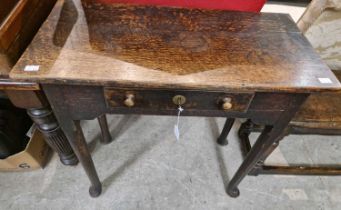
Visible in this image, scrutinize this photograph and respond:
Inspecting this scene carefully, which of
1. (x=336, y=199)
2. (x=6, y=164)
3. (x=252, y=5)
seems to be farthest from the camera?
(x=336, y=199)

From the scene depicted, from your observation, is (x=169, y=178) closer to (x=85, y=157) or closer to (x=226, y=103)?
(x=85, y=157)

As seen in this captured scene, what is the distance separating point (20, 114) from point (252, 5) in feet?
3.78

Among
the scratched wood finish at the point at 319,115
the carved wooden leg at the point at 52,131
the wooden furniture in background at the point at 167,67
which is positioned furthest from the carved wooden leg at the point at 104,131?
the scratched wood finish at the point at 319,115

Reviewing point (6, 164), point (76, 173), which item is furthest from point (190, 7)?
point (6, 164)

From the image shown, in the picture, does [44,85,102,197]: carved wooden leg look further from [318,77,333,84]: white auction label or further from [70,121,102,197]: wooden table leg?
[318,77,333,84]: white auction label

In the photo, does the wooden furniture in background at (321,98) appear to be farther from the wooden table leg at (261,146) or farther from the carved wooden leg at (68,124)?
the carved wooden leg at (68,124)

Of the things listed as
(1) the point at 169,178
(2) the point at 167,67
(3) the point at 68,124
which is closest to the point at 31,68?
(3) the point at 68,124

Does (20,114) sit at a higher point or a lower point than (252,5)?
lower

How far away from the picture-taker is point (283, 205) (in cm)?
117

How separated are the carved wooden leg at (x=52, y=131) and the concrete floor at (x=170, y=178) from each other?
10 centimetres

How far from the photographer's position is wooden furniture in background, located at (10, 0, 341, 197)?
57 centimetres

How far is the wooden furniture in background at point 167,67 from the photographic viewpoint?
0.57m

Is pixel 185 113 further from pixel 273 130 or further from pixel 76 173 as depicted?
pixel 76 173

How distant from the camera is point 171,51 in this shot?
658mm
